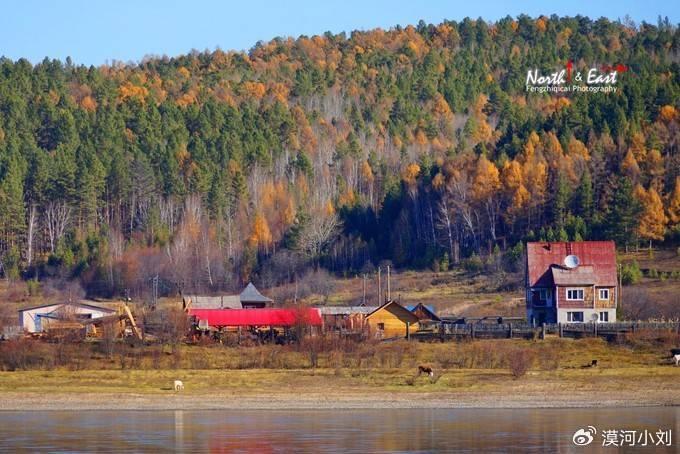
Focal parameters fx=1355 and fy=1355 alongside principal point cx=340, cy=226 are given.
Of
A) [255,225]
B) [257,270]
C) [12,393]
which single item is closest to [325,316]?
[12,393]

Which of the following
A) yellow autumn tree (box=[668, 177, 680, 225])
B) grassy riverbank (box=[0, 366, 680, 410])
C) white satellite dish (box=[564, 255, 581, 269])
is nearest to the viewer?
grassy riverbank (box=[0, 366, 680, 410])

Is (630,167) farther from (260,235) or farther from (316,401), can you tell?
(316,401)

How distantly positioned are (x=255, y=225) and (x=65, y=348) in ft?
233

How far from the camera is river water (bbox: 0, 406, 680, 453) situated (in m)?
38.2

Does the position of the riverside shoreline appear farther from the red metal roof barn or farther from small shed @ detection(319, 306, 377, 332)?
small shed @ detection(319, 306, 377, 332)

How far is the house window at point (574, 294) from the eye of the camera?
251ft

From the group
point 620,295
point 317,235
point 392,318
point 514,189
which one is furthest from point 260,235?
point 392,318

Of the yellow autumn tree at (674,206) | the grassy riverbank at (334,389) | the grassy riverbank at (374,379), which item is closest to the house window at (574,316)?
the grassy riverbank at (374,379)

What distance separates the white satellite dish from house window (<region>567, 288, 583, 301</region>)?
4.77 ft

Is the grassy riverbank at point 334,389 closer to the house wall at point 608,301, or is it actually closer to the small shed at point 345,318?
the small shed at point 345,318

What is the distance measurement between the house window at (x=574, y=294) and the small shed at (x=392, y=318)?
8756 millimetres

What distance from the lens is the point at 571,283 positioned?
76625mm

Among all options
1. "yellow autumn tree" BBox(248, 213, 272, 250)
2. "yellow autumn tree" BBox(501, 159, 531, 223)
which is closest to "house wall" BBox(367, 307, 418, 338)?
"yellow autumn tree" BBox(501, 159, 531, 223)

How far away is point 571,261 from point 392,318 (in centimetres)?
1080
